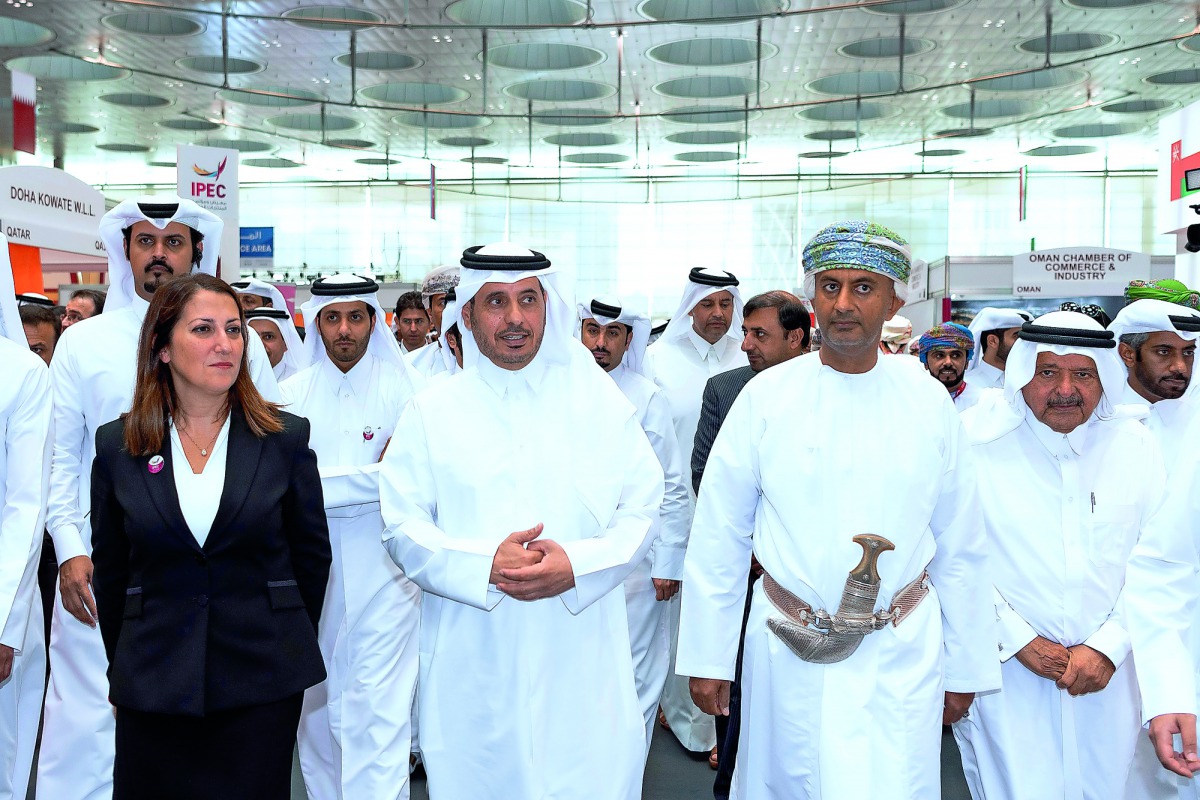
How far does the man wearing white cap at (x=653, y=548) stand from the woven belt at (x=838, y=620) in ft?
5.19

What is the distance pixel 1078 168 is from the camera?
20344 mm

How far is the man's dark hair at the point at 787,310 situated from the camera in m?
4.02

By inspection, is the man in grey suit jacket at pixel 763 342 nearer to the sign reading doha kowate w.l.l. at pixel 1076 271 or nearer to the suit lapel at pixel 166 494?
the suit lapel at pixel 166 494

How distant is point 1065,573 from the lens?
3.03 m

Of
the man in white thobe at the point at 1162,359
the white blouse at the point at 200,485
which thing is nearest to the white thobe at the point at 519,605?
the white blouse at the point at 200,485

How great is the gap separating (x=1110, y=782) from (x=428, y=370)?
12.7ft

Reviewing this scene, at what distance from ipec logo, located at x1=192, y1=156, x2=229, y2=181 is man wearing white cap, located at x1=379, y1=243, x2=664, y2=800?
6.30 m

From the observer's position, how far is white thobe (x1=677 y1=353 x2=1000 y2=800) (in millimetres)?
2529

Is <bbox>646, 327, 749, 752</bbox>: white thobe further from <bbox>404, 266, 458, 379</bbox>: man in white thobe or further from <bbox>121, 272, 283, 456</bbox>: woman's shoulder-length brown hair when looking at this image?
<bbox>121, 272, 283, 456</bbox>: woman's shoulder-length brown hair

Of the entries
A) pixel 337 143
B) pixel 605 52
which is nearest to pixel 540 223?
pixel 337 143

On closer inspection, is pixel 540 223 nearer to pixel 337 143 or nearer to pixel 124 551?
pixel 337 143

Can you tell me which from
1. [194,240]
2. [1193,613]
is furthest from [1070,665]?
[194,240]

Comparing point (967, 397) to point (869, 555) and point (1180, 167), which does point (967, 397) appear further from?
point (869, 555)

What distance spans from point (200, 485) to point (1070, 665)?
2.18 m
